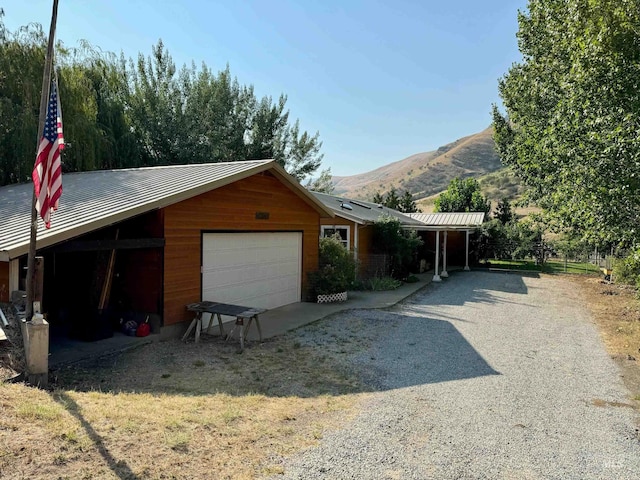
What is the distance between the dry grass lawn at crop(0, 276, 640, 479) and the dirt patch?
0.06 meters

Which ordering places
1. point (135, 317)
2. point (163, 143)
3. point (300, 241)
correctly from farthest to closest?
point (163, 143) → point (300, 241) → point (135, 317)

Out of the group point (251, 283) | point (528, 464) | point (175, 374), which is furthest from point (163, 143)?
point (528, 464)

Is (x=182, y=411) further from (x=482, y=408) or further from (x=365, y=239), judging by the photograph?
(x=365, y=239)

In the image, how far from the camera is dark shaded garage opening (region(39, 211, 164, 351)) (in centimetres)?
780

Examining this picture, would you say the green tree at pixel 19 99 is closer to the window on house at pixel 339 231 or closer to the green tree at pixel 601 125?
the window on house at pixel 339 231

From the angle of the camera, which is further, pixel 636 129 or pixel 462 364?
pixel 636 129

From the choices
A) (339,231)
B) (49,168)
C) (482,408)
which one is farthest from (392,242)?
(49,168)

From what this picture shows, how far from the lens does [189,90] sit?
24.6 meters

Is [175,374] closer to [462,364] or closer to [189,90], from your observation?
[462,364]

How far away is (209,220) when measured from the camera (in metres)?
9.05

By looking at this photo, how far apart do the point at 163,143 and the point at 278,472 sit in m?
21.5

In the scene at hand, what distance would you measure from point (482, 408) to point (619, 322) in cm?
744

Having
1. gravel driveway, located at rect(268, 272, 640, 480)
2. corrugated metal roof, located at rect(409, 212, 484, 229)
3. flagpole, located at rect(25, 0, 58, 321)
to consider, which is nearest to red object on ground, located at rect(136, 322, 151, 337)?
flagpole, located at rect(25, 0, 58, 321)

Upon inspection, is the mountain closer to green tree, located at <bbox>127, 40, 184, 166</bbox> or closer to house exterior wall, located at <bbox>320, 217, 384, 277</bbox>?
green tree, located at <bbox>127, 40, 184, 166</bbox>
